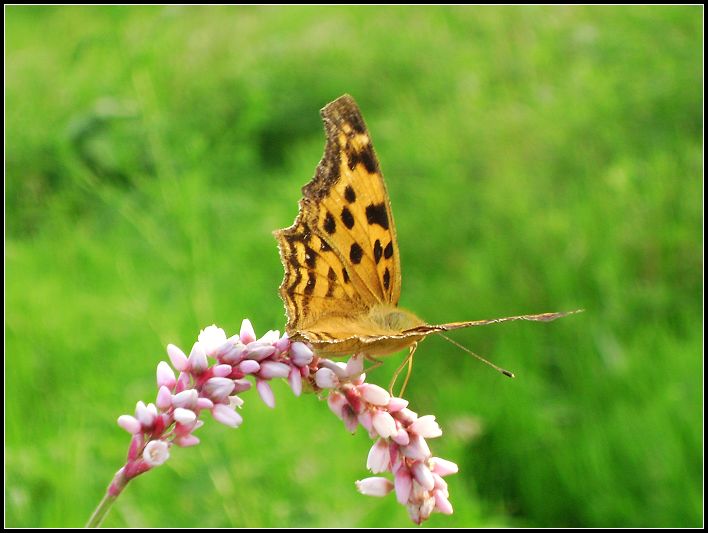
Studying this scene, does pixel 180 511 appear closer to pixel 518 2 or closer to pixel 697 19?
pixel 697 19

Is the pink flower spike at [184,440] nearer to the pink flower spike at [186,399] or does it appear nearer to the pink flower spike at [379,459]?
the pink flower spike at [186,399]

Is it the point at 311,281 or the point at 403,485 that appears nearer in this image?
the point at 403,485

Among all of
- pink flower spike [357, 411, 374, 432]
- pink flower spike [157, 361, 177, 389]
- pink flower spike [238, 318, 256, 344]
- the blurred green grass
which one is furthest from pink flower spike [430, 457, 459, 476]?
the blurred green grass

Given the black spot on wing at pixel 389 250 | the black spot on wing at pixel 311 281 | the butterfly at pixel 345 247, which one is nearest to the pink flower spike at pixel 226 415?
the butterfly at pixel 345 247

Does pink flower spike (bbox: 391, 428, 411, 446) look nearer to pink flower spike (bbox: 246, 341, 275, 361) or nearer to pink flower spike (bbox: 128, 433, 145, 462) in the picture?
pink flower spike (bbox: 246, 341, 275, 361)

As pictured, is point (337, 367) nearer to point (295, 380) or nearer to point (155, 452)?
point (295, 380)

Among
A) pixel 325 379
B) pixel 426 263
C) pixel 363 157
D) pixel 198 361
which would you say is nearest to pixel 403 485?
pixel 325 379
